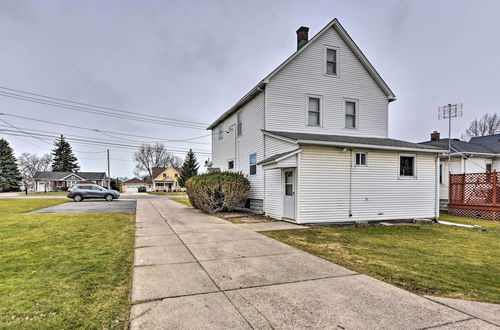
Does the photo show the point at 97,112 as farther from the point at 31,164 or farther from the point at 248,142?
the point at 31,164

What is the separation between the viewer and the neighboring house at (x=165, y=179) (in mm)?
69250

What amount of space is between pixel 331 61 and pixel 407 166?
247 inches

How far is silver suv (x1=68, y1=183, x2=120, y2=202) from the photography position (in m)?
25.7

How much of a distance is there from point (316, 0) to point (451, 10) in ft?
24.0

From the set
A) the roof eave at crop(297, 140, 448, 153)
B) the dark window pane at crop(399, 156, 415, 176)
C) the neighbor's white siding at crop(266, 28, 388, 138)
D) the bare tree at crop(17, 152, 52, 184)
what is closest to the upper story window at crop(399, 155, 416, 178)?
the dark window pane at crop(399, 156, 415, 176)

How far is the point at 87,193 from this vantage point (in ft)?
86.7

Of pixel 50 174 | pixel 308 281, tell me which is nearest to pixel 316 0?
pixel 308 281

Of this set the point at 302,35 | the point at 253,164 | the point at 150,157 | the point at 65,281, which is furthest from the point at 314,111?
the point at 150,157

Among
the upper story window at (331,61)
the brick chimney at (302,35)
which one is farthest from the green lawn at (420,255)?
the brick chimney at (302,35)

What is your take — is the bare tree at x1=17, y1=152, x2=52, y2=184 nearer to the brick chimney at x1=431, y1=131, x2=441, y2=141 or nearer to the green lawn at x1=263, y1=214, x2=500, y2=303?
the brick chimney at x1=431, y1=131, x2=441, y2=141

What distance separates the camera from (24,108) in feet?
97.6

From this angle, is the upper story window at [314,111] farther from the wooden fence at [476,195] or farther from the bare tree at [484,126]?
the bare tree at [484,126]

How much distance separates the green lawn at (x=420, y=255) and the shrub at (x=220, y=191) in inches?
201

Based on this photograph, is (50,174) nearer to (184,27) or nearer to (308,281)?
(184,27)
